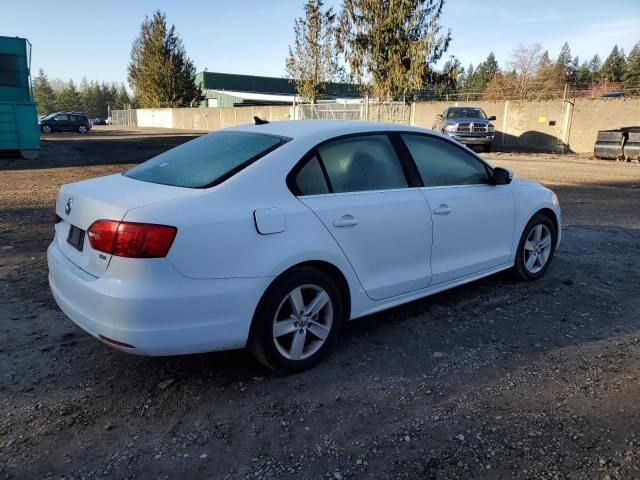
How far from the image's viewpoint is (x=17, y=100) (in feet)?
53.0

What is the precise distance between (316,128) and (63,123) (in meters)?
45.8

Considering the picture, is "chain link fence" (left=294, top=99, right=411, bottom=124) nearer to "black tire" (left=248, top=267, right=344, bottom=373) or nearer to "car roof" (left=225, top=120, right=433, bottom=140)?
"car roof" (left=225, top=120, right=433, bottom=140)

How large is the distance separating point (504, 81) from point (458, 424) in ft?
193

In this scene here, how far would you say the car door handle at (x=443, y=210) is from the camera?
387 cm

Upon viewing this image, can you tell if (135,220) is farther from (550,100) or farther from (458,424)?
(550,100)

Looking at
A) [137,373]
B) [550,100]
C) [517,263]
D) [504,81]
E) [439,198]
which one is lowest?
[137,373]

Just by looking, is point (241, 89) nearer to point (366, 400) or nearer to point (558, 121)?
point (558, 121)

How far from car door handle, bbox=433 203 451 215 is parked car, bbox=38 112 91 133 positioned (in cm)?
4549

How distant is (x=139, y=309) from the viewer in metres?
2.63

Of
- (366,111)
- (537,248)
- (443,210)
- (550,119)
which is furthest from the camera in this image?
(366,111)

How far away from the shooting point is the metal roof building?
221ft

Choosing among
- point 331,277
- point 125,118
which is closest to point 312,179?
point 331,277

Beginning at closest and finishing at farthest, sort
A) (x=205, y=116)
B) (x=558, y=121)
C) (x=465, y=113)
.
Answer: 1. (x=465, y=113)
2. (x=558, y=121)
3. (x=205, y=116)

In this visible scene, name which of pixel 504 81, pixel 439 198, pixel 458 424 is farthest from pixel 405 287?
pixel 504 81
